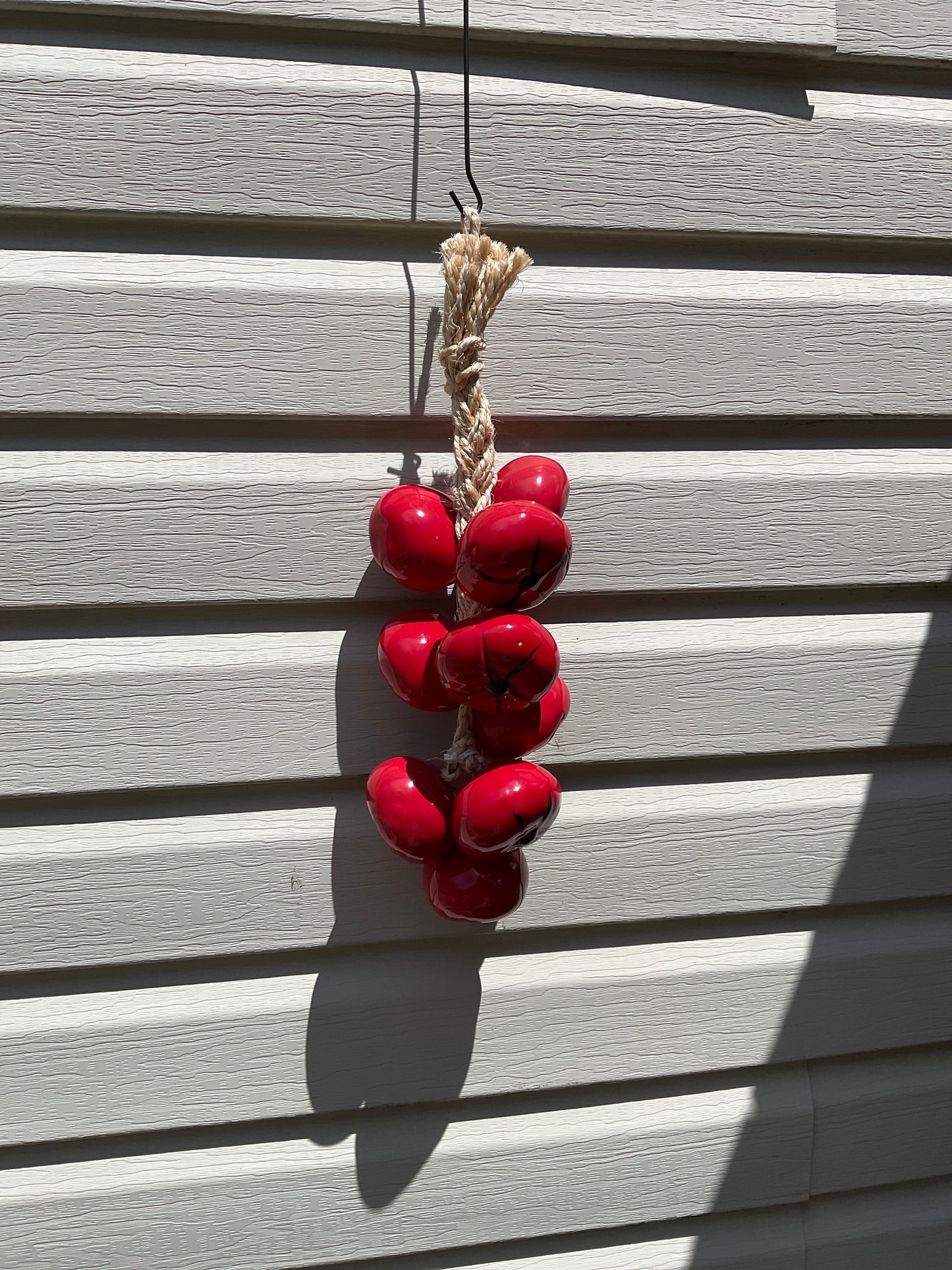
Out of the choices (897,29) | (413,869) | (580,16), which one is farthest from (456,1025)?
(897,29)

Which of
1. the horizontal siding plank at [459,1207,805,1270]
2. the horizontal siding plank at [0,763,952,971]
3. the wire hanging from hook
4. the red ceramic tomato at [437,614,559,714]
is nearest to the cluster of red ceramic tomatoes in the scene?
the red ceramic tomato at [437,614,559,714]

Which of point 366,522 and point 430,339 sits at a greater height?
point 430,339

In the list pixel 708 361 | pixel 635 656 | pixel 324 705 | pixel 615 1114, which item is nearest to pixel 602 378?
pixel 708 361

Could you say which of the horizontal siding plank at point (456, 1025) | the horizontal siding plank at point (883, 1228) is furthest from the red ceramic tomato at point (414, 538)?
the horizontal siding plank at point (883, 1228)

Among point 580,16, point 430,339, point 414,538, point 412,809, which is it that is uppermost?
point 580,16

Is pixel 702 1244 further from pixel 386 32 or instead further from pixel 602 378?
pixel 386 32

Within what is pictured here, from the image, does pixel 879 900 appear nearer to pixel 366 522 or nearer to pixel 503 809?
pixel 503 809

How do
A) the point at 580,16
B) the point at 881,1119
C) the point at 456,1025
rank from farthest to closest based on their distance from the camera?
the point at 881,1119 < the point at 456,1025 < the point at 580,16
